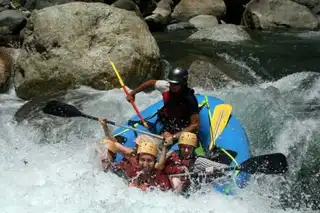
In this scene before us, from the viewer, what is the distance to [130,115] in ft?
22.8

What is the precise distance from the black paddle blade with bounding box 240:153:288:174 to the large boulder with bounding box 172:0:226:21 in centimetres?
1137

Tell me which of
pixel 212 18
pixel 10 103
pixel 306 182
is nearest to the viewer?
pixel 306 182

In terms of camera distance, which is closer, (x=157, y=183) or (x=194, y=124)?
(x=157, y=183)

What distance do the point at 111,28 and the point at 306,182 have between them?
12.7ft

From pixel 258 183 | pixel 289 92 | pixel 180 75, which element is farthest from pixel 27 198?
pixel 289 92

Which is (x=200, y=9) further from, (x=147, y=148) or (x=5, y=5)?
(x=147, y=148)

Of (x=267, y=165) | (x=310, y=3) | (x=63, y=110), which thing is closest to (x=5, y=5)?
(x=310, y=3)

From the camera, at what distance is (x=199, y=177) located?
15.1 feet

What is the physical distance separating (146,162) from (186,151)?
439mm

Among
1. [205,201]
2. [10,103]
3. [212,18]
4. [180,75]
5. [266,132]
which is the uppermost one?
[180,75]

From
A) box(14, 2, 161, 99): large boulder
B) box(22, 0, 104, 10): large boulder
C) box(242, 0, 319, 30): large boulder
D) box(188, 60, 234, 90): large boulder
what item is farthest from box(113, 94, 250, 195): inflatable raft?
box(22, 0, 104, 10): large boulder

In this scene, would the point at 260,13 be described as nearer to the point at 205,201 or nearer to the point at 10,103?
the point at 10,103

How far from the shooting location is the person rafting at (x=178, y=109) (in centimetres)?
509

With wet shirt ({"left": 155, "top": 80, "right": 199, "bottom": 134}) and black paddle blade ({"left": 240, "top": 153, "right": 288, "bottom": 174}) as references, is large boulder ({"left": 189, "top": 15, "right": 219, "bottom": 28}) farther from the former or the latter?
black paddle blade ({"left": 240, "top": 153, "right": 288, "bottom": 174})
